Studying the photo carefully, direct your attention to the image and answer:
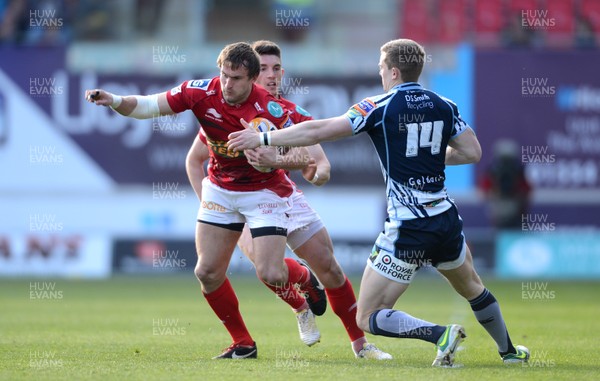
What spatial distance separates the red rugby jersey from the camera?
779cm

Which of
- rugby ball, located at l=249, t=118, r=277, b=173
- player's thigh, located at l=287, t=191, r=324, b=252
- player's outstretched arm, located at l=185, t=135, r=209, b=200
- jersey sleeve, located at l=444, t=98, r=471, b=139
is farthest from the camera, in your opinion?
player's outstretched arm, located at l=185, t=135, r=209, b=200

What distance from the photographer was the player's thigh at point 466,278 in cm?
723

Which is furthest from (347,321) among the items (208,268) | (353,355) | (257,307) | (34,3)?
(34,3)

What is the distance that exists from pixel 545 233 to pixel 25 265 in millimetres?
9484

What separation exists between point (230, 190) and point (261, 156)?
2.62 feet

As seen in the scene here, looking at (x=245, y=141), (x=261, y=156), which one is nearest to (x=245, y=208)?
(x=261, y=156)

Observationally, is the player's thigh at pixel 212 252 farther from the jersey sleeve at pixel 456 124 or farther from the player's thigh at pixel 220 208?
the jersey sleeve at pixel 456 124

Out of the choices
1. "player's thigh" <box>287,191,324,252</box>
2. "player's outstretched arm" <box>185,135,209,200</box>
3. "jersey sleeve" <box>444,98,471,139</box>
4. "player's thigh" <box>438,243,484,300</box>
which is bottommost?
"player's thigh" <box>438,243,484,300</box>

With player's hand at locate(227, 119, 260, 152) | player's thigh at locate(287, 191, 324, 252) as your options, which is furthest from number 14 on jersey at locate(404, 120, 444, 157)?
player's thigh at locate(287, 191, 324, 252)

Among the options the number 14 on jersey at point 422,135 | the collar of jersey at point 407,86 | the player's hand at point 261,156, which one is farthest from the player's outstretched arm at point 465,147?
the player's hand at point 261,156

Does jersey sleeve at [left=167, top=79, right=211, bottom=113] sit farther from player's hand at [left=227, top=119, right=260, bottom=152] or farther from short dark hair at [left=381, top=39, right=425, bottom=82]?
short dark hair at [left=381, top=39, right=425, bottom=82]

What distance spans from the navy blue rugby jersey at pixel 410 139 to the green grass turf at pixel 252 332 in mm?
1136

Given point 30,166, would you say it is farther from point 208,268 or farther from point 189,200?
point 208,268

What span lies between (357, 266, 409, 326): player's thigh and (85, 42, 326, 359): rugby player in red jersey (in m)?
0.92
